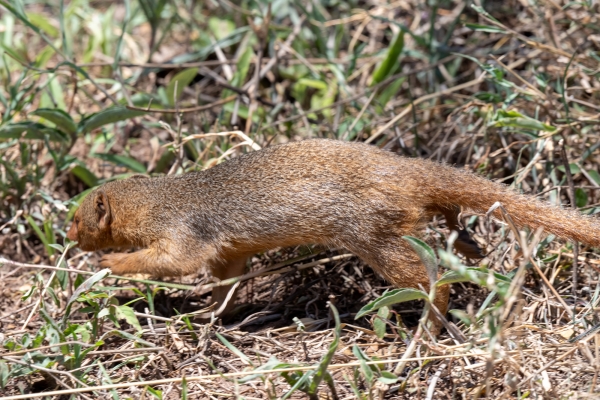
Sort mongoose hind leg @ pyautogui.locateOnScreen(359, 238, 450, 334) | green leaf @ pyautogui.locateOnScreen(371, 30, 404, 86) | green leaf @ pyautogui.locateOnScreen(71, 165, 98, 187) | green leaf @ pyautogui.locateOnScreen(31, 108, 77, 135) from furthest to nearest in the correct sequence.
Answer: green leaf @ pyautogui.locateOnScreen(371, 30, 404, 86) → green leaf @ pyautogui.locateOnScreen(71, 165, 98, 187) → green leaf @ pyautogui.locateOnScreen(31, 108, 77, 135) → mongoose hind leg @ pyautogui.locateOnScreen(359, 238, 450, 334)

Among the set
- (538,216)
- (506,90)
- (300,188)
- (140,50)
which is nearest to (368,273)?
(300,188)

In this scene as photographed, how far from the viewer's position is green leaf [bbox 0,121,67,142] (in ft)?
16.5

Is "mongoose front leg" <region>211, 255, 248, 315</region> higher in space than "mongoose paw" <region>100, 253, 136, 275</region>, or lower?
lower

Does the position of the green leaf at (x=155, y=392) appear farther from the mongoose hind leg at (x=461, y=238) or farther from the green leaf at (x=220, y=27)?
the green leaf at (x=220, y=27)

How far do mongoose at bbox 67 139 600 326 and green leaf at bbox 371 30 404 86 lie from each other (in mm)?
1834

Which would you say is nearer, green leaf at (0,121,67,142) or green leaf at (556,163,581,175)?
green leaf at (556,163,581,175)

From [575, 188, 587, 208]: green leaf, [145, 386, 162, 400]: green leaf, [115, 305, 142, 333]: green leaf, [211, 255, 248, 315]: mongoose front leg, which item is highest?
[575, 188, 587, 208]: green leaf

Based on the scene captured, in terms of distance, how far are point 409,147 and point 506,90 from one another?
31.2 inches

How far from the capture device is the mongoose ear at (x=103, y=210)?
4617 millimetres

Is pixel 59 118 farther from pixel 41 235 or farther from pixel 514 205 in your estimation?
pixel 514 205

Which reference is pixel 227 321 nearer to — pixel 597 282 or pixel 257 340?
pixel 257 340

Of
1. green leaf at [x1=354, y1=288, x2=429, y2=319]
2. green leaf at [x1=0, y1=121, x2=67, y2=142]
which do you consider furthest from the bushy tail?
green leaf at [x1=0, y1=121, x2=67, y2=142]

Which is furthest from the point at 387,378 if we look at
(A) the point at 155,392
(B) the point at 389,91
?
(B) the point at 389,91

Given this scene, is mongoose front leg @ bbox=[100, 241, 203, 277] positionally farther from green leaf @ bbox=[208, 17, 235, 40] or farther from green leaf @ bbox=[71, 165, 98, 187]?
green leaf @ bbox=[208, 17, 235, 40]
